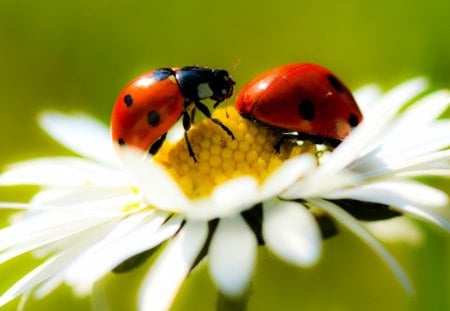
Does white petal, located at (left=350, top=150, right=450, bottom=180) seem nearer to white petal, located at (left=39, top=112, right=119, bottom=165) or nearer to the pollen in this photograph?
the pollen

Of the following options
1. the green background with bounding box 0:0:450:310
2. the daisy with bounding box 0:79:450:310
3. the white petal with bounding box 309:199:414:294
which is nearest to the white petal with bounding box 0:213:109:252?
the daisy with bounding box 0:79:450:310

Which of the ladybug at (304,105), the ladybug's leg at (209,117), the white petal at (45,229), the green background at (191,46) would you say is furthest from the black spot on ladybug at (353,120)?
the green background at (191,46)

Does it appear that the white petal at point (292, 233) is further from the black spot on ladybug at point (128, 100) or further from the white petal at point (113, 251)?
the black spot on ladybug at point (128, 100)

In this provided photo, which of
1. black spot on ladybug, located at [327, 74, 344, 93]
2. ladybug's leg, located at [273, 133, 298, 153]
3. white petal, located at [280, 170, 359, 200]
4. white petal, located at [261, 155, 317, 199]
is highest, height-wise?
white petal, located at [261, 155, 317, 199]

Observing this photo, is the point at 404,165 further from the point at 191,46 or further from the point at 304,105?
the point at 191,46

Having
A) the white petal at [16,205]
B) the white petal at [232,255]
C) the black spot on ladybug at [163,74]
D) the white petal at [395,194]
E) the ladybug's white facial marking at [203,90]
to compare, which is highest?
the white petal at [16,205]

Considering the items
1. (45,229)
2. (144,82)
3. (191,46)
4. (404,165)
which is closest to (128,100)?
(144,82)
